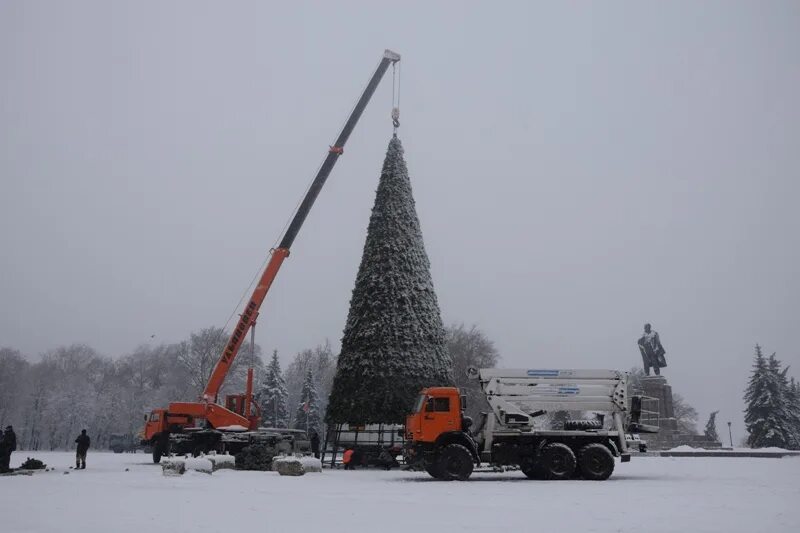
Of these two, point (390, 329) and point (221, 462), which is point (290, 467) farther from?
point (390, 329)

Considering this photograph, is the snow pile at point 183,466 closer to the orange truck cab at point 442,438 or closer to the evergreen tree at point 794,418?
the orange truck cab at point 442,438

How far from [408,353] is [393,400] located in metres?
2.03

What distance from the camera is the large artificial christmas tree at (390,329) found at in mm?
24188

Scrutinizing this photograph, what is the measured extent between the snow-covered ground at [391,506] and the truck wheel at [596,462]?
6.11 feet

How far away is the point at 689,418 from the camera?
77.0 m

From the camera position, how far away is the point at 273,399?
60.1 m

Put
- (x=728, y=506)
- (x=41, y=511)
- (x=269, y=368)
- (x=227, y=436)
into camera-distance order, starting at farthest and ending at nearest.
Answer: (x=269, y=368) < (x=227, y=436) < (x=728, y=506) < (x=41, y=511)

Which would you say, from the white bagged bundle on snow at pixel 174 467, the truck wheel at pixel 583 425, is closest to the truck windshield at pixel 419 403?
the truck wheel at pixel 583 425

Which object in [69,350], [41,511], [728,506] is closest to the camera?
[41,511]

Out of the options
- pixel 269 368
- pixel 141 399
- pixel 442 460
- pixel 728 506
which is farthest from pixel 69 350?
pixel 728 506

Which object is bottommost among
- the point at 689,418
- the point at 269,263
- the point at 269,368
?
the point at 689,418

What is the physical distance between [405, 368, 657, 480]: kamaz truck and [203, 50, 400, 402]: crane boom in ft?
36.7

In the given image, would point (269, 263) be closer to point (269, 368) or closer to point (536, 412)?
point (536, 412)

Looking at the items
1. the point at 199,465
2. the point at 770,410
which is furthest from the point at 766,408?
the point at 199,465
